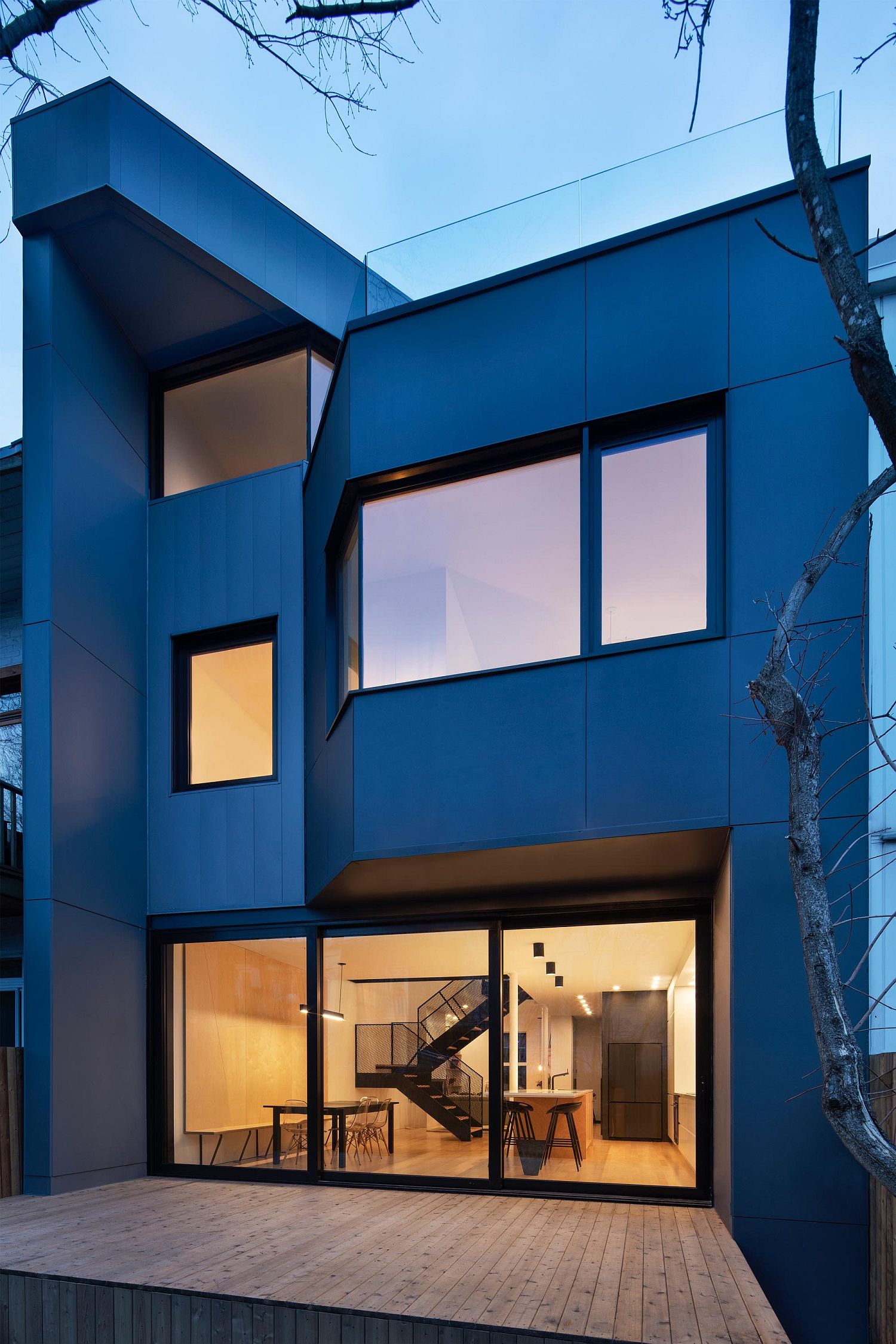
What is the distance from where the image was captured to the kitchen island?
7.33 m

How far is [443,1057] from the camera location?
26.0 feet

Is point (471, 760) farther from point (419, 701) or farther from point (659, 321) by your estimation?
point (659, 321)

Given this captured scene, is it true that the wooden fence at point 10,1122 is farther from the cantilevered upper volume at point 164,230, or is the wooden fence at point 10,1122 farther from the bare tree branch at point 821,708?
the bare tree branch at point 821,708

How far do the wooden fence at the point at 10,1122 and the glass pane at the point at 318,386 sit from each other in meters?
5.62

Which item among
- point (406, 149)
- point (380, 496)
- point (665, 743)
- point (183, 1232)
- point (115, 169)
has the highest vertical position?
point (115, 169)

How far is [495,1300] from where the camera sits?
15.8 feet

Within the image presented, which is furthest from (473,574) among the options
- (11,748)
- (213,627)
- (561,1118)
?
(11,748)

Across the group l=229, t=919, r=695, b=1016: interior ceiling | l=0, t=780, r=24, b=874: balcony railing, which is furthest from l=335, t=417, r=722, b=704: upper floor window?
l=0, t=780, r=24, b=874: balcony railing

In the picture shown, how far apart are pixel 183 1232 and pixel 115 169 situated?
7.97 metres

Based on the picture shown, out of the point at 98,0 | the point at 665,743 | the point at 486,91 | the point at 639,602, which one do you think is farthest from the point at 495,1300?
the point at 486,91

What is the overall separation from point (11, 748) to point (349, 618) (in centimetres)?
517

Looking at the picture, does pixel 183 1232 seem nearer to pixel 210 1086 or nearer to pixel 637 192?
pixel 210 1086

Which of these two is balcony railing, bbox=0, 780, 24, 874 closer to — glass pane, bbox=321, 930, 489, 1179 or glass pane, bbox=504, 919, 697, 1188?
glass pane, bbox=321, 930, 489, 1179

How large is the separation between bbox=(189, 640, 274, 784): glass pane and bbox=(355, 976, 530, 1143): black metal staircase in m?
2.45
